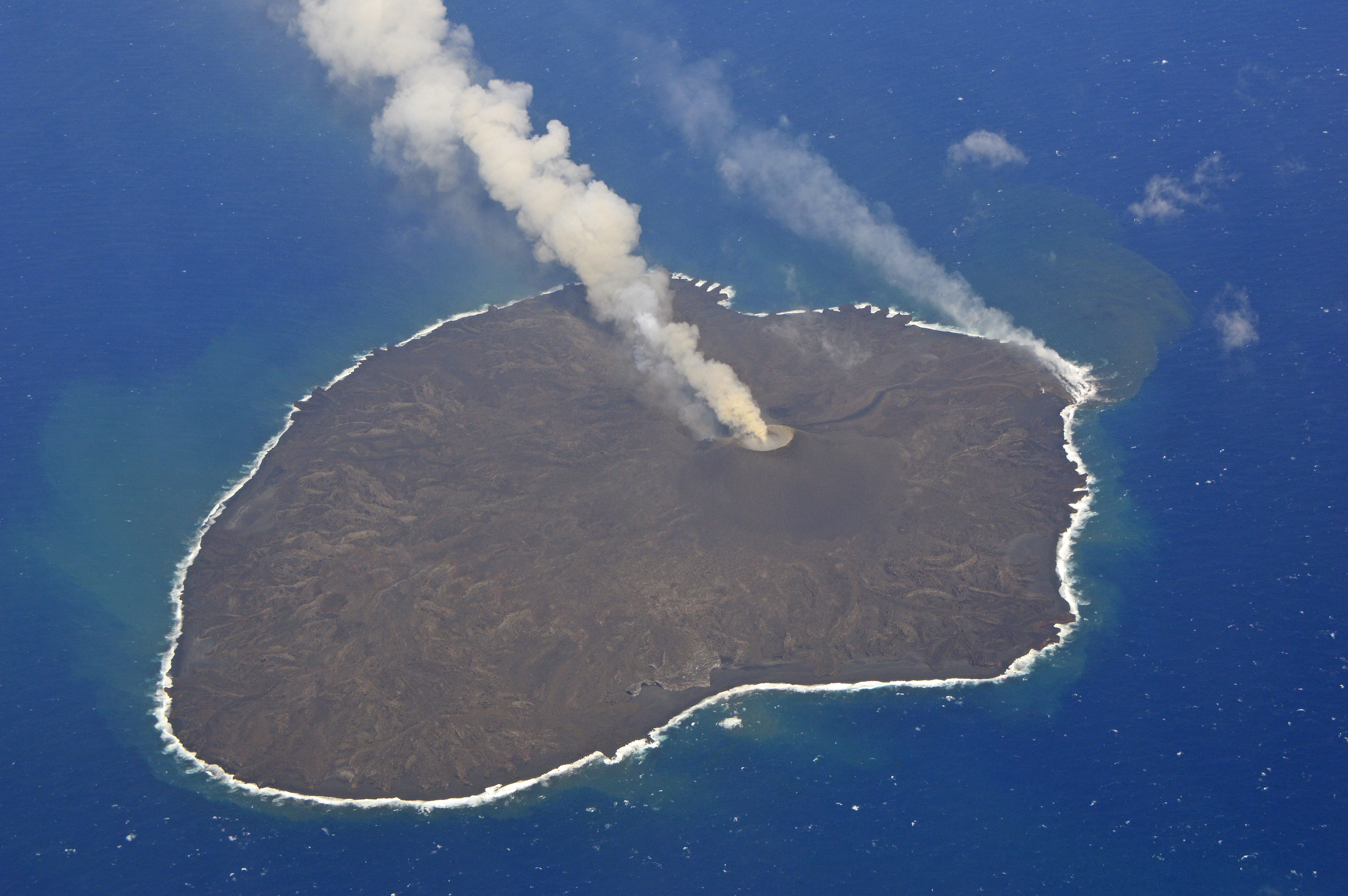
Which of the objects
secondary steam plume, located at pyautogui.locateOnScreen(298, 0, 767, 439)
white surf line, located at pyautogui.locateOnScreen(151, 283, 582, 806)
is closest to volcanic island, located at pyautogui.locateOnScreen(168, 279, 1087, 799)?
white surf line, located at pyautogui.locateOnScreen(151, 283, 582, 806)

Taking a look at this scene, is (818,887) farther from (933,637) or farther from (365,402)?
(365,402)

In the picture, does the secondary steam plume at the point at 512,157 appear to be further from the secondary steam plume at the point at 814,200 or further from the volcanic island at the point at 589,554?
the secondary steam plume at the point at 814,200

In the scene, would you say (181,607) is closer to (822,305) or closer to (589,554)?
(589,554)

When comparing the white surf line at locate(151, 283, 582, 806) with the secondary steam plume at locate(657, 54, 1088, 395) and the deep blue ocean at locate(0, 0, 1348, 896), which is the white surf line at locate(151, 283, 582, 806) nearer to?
the deep blue ocean at locate(0, 0, 1348, 896)

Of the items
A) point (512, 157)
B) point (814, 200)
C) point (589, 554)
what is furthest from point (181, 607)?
point (814, 200)

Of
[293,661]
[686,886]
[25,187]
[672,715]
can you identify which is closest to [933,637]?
[672,715]
